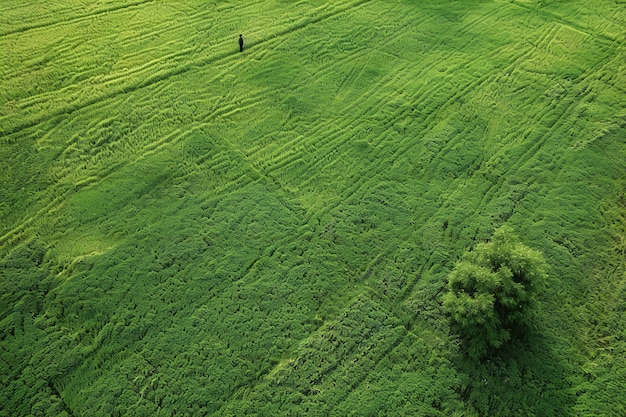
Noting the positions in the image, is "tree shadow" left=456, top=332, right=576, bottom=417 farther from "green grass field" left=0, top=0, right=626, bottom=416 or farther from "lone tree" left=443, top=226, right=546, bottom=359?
"lone tree" left=443, top=226, right=546, bottom=359

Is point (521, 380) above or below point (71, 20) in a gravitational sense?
below

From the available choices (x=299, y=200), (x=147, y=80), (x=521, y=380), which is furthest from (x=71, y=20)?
(x=521, y=380)

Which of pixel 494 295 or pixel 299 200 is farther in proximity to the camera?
pixel 299 200

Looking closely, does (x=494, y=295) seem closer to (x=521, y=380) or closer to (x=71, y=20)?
(x=521, y=380)

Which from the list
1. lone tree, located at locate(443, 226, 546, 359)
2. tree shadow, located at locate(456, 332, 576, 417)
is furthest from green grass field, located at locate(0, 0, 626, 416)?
lone tree, located at locate(443, 226, 546, 359)

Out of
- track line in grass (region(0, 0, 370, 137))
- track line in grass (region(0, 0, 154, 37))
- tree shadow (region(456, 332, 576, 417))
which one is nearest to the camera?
tree shadow (region(456, 332, 576, 417))

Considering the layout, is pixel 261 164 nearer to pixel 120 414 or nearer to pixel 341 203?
pixel 341 203

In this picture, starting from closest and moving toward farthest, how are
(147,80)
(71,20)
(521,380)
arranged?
(521,380) < (147,80) < (71,20)
